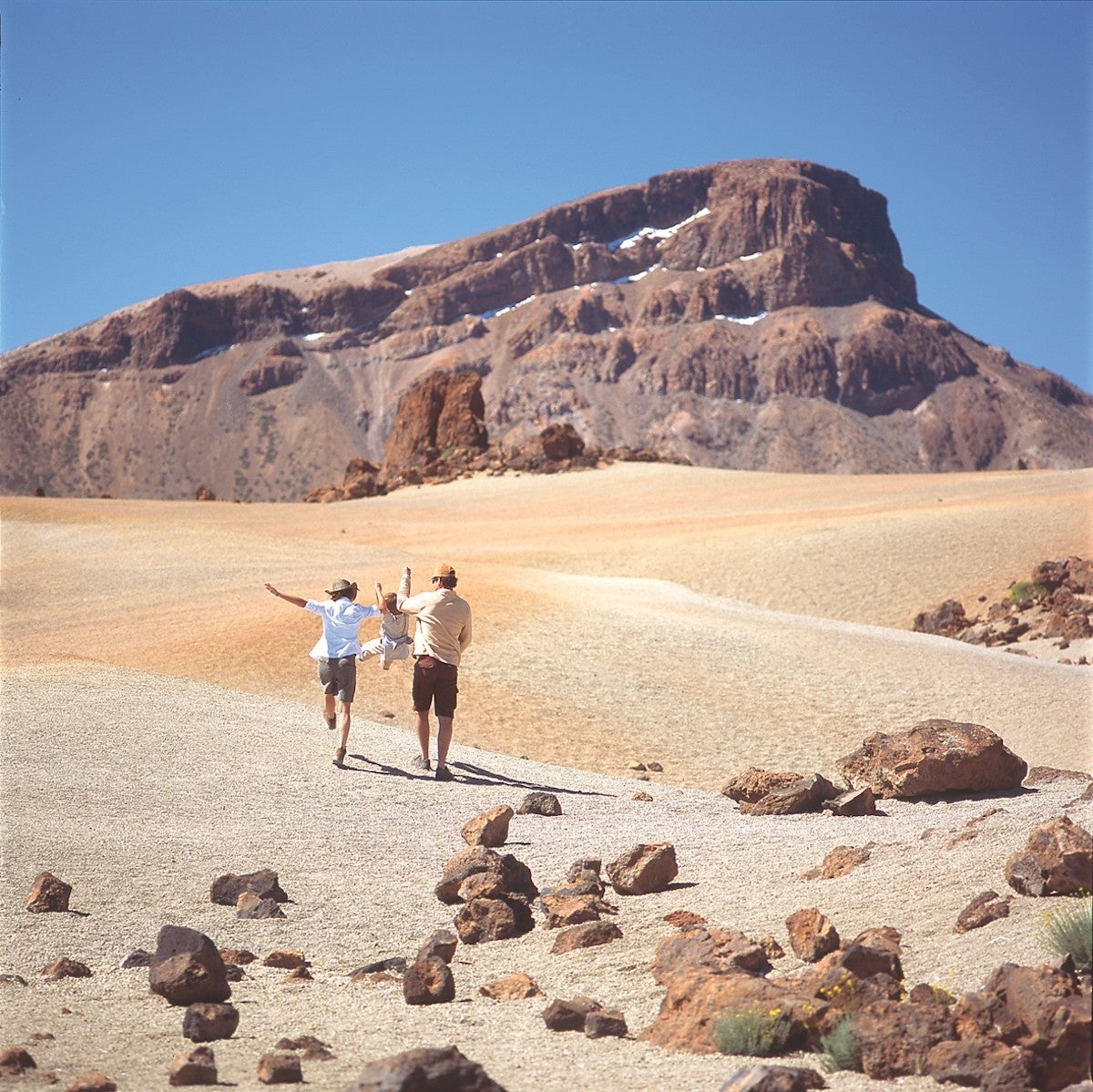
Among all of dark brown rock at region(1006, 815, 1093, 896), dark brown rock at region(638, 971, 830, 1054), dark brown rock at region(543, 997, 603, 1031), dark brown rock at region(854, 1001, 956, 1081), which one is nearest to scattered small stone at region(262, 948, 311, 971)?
dark brown rock at region(543, 997, 603, 1031)

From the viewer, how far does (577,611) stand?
70.3 ft

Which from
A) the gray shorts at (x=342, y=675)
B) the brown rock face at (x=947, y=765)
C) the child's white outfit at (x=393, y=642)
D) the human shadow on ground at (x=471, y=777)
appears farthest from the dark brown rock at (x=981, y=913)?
the gray shorts at (x=342, y=675)

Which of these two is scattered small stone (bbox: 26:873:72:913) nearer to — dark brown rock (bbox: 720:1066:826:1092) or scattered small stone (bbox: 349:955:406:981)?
scattered small stone (bbox: 349:955:406:981)

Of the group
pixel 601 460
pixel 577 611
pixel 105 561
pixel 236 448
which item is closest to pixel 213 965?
pixel 577 611

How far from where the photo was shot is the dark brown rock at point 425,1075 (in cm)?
450

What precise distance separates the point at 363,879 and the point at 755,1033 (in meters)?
4.10

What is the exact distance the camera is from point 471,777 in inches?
489

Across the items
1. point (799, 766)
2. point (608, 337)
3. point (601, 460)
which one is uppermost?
point (608, 337)

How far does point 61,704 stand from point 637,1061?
9.57m

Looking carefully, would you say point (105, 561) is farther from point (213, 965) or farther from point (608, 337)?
point (608, 337)

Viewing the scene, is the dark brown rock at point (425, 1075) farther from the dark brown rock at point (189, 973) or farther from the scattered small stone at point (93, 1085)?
the dark brown rock at point (189, 973)

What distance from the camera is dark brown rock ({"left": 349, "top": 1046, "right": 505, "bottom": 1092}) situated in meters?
4.50

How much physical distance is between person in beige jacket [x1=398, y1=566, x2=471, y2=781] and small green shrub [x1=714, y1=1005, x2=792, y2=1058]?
21.3 feet

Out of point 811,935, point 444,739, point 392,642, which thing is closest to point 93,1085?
point 811,935
